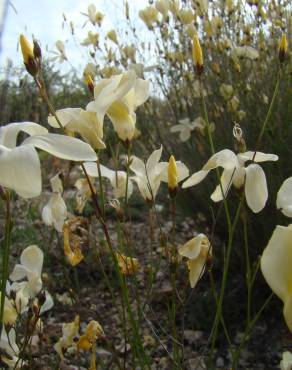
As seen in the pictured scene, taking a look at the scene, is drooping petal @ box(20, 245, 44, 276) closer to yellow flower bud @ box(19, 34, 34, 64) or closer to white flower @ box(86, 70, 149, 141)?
white flower @ box(86, 70, 149, 141)

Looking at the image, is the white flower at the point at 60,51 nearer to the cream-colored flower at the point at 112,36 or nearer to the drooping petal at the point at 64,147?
the cream-colored flower at the point at 112,36

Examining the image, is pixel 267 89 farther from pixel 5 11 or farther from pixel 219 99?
pixel 5 11

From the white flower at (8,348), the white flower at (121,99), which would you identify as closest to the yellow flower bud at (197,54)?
the white flower at (121,99)

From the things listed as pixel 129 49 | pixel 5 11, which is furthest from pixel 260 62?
pixel 5 11

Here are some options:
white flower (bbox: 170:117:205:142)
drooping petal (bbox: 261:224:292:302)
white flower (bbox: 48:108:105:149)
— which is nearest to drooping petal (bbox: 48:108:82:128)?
white flower (bbox: 48:108:105:149)

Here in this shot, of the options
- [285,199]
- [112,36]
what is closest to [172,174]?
[285,199]
